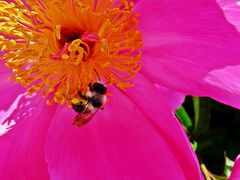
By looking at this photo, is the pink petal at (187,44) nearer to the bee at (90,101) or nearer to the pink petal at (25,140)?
the bee at (90,101)

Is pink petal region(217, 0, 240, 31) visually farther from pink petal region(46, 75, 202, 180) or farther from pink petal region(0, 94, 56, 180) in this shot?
pink petal region(0, 94, 56, 180)

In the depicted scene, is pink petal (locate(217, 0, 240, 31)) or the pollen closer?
pink petal (locate(217, 0, 240, 31))

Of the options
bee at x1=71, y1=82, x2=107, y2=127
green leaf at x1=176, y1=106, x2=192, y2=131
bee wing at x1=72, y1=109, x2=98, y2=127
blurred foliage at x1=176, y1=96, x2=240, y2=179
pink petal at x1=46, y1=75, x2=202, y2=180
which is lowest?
blurred foliage at x1=176, y1=96, x2=240, y2=179

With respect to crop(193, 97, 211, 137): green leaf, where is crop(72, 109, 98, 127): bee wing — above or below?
above

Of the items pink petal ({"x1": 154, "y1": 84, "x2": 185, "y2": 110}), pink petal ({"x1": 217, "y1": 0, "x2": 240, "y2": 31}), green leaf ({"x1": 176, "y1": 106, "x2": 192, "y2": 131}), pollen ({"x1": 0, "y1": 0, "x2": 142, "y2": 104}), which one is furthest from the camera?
green leaf ({"x1": 176, "y1": 106, "x2": 192, "y2": 131})

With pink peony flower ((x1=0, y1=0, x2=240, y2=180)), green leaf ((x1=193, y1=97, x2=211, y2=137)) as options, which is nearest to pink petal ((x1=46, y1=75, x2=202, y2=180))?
pink peony flower ((x1=0, y1=0, x2=240, y2=180))

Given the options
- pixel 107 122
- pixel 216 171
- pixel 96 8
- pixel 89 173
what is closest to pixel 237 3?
pixel 96 8

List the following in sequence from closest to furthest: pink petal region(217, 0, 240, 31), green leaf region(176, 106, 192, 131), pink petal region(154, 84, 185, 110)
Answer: pink petal region(217, 0, 240, 31)
pink petal region(154, 84, 185, 110)
green leaf region(176, 106, 192, 131)
